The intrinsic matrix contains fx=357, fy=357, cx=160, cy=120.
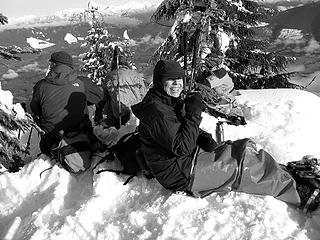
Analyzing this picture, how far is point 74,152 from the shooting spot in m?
5.12

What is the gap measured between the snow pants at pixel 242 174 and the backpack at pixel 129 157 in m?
0.84

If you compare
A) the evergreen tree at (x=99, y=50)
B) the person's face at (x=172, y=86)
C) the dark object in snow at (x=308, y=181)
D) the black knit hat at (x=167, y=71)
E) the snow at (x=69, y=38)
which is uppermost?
the black knit hat at (x=167, y=71)

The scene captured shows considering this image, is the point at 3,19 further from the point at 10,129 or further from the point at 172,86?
the point at 172,86

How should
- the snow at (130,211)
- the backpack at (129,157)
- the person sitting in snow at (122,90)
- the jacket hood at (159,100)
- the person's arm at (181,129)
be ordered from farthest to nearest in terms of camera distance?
the person sitting in snow at (122,90), the backpack at (129,157), the jacket hood at (159,100), the person's arm at (181,129), the snow at (130,211)

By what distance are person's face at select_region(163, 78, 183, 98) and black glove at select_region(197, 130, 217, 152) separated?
61 cm

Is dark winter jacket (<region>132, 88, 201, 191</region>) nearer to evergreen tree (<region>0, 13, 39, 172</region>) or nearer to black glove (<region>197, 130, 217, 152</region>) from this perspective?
black glove (<region>197, 130, 217, 152</region>)

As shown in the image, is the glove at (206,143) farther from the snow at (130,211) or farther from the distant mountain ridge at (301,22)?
the distant mountain ridge at (301,22)

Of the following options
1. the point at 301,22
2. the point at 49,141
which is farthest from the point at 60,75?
the point at 301,22

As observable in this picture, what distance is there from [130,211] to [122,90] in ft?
11.4

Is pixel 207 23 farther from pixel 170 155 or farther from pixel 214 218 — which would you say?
pixel 214 218

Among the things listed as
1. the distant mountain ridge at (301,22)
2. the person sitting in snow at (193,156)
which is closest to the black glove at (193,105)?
the person sitting in snow at (193,156)

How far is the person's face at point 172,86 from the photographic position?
12.7 ft

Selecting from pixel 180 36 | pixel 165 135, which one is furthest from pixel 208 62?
pixel 165 135

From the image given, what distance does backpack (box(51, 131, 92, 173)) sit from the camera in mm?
5066
